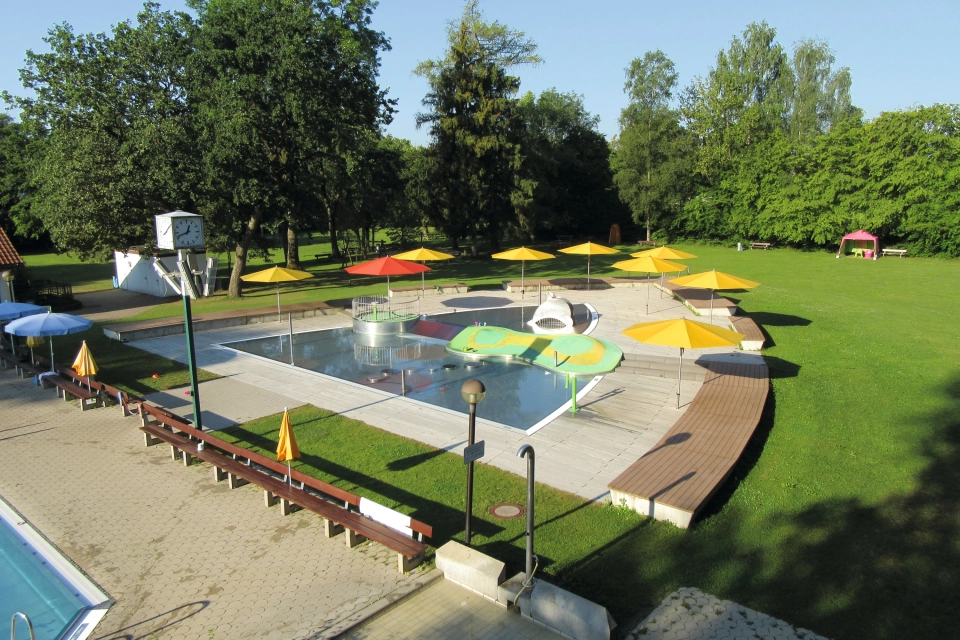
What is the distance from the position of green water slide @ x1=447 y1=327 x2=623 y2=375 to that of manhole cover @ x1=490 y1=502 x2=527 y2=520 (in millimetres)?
5185

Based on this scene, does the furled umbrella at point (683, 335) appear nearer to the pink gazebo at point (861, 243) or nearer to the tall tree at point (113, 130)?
the tall tree at point (113, 130)

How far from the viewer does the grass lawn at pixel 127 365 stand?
13766mm

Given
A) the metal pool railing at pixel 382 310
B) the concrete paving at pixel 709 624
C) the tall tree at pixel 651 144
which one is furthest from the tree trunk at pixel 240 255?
the tall tree at pixel 651 144

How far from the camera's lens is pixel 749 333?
16328 mm

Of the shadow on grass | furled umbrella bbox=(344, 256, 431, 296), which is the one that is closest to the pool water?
the shadow on grass

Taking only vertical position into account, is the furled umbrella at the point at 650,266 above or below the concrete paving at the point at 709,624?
above

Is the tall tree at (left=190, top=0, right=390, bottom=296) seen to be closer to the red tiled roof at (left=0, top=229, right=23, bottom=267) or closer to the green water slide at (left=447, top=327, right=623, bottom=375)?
the red tiled roof at (left=0, top=229, right=23, bottom=267)

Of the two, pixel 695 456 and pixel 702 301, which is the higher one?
pixel 702 301

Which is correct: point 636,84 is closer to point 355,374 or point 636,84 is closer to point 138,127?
point 138,127

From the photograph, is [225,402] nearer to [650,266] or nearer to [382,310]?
[382,310]

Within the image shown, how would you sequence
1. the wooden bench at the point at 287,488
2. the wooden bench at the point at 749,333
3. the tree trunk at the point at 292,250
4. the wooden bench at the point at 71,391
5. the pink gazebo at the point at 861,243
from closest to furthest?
the wooden bench at the point at 287,488, the wooden bench at the point at 71,391, the wooden bench at the point at 749,333, the tree trunk at the point at 292,250, the pink gazebo at the point at 861,243

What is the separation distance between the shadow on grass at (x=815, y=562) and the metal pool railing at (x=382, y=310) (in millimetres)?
13043

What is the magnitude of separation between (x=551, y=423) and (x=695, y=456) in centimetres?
293

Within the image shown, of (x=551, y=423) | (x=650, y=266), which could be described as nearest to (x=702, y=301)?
(x=650, y=266)
